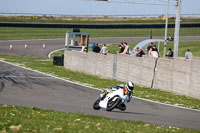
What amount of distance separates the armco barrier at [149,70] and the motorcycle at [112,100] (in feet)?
21.5

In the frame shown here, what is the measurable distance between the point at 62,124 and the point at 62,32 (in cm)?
5504

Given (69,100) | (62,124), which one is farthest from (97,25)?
(62,124)

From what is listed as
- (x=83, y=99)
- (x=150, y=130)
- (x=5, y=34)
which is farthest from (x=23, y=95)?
(x=5, y=34)

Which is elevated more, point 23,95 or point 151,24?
point 151,24

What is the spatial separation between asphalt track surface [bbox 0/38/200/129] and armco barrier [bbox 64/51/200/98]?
9.88 ft

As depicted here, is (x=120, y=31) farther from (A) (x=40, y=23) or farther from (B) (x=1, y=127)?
(B) (x=1, y=127)

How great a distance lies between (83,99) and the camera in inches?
719

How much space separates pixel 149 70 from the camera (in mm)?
23234

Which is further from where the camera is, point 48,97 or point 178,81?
point 178,81

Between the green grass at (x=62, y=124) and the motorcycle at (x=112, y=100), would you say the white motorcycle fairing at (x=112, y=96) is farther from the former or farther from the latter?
the green grass at (x=62, y=124)

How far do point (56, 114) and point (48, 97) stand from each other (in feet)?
19.5

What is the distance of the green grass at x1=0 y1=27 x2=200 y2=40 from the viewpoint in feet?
199

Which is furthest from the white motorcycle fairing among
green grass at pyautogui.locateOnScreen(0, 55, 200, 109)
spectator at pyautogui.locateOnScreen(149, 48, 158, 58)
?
spectator at pyautogui.locateOnScreen(149, 48, 158, 58)

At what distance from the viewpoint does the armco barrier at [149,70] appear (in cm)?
2044
